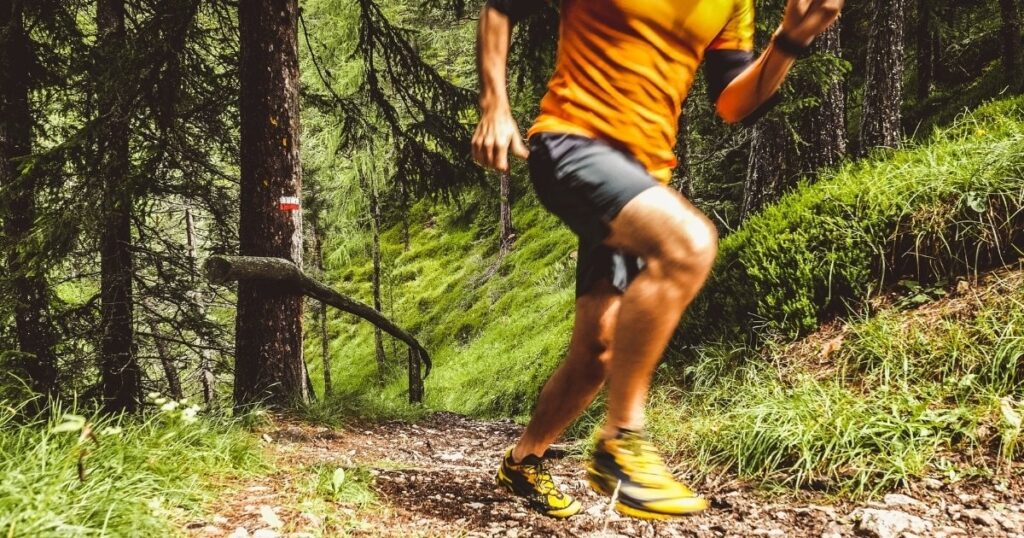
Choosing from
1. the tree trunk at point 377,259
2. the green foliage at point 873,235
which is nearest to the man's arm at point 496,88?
the green foliage at point 873,235

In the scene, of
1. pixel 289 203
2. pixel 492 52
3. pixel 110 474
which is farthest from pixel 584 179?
pixel 289 203

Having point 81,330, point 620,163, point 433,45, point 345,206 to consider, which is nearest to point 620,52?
point 620,163

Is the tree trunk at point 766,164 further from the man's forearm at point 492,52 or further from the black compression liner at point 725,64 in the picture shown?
the man's forearm at point 492,52

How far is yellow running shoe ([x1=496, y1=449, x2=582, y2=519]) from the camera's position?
2.84 meters

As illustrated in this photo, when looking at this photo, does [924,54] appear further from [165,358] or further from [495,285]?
[165,358]

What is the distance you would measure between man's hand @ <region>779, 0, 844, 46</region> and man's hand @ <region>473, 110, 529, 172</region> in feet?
3.19

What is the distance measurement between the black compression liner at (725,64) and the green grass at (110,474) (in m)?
2.50

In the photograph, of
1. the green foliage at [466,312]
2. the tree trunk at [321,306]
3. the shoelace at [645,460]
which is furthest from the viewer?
the tree trunk at [321,306]

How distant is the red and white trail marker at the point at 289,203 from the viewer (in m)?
5.88

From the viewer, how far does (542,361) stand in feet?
38.3

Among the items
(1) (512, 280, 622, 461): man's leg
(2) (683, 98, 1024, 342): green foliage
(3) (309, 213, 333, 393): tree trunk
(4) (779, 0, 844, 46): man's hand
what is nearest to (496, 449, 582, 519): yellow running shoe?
(1) (512, 280, 622, 461): man's leg

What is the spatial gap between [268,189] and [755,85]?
4.76 metres

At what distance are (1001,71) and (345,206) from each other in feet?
52.6

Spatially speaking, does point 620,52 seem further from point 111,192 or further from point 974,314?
point 111,192
